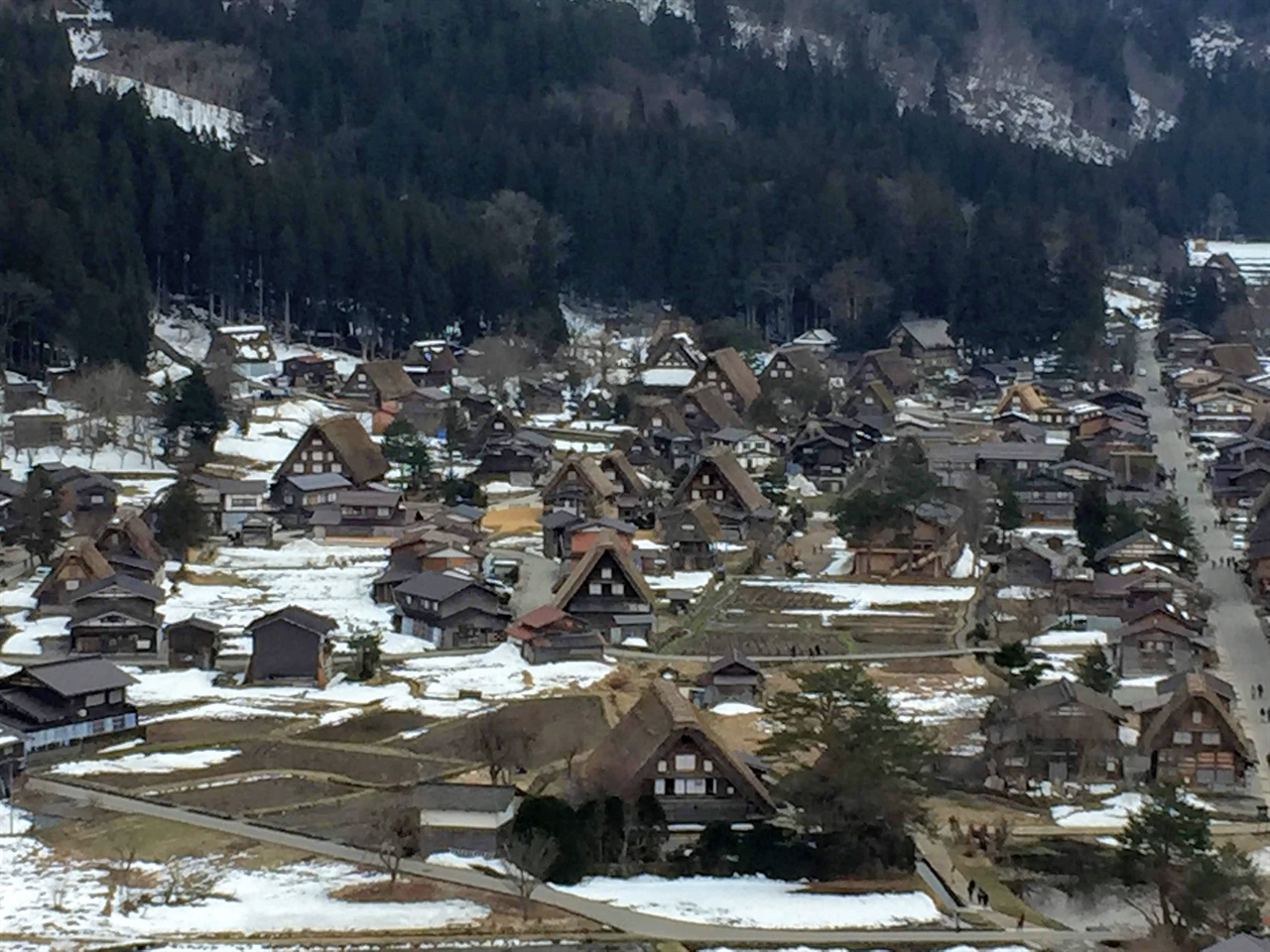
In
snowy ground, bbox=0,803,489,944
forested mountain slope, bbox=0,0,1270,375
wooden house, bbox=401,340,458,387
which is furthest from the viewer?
forested mountain slope, bbox=0,0,1270,375

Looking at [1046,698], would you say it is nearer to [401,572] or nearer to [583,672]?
[583,672]

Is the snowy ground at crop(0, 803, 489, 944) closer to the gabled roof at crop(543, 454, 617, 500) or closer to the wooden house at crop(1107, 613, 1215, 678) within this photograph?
the wooden house at crop(1107, 613, 1215, 678)

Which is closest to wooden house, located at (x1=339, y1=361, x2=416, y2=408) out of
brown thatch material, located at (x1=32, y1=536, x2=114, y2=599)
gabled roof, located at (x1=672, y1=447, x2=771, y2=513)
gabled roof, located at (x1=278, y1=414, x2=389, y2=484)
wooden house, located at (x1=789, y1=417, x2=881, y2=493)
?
gabled roof, located at (x1=278, y1=414, x2=389, y2=484)

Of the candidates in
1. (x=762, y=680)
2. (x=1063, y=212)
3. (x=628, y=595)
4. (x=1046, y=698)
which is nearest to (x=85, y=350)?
(x=628, y=595)

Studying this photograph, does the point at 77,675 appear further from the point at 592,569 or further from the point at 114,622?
the point at 592,569

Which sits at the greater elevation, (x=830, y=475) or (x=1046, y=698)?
(x=1046, y=698)

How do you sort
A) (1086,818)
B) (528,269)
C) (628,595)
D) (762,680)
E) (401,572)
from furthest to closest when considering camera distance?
(528,269) → (401,572) → (628,595) → (762,680) → (1086,818)
